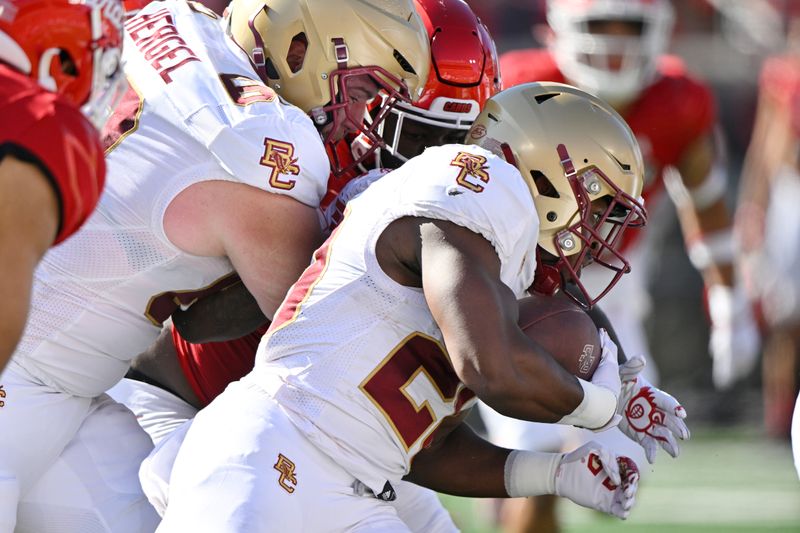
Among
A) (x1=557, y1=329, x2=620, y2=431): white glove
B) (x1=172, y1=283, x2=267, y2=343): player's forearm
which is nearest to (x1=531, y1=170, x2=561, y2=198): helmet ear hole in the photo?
(x1=557, y1=329, x2=620, y2=431): white glove

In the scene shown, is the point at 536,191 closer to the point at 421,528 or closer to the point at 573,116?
the point at 573,116

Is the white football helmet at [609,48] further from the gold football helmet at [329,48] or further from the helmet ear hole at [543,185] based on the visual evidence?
the helmet ear hole at [543,185]

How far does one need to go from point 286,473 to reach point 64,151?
0.99m

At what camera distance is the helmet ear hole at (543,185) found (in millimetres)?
3193

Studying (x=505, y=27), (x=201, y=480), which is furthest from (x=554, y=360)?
(x=505, y=27)

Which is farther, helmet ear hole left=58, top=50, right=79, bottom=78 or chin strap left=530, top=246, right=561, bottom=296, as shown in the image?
chin strap left=530, top=246, right=561, bottom=296

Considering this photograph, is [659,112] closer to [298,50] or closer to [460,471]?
[298,50]

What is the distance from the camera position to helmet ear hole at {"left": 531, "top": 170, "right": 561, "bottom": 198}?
10.5ft

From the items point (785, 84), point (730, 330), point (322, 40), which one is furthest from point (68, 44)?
point (785, 84)

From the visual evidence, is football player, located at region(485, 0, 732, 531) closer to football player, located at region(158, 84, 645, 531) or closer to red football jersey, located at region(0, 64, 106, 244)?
football player, located at region(158, 84, 645, 531)

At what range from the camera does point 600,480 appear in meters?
3.16

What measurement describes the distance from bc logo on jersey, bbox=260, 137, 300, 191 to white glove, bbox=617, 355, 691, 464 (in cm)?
96

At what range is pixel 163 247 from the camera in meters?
3.11

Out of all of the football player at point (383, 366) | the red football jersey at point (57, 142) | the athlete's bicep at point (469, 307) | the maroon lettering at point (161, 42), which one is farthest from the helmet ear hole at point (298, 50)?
the red football jersey at point (57, 142)
